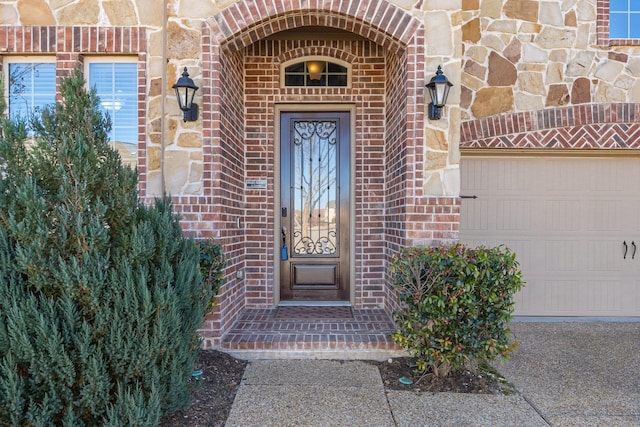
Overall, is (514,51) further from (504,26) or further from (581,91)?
(581,91)

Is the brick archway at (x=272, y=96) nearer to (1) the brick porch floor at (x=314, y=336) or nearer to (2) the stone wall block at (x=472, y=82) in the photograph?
(1) the brick porch floor at (x=314, y=336)

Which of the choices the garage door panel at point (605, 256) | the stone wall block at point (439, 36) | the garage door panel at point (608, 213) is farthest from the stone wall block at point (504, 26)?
the garage door panel at point (605, 256)

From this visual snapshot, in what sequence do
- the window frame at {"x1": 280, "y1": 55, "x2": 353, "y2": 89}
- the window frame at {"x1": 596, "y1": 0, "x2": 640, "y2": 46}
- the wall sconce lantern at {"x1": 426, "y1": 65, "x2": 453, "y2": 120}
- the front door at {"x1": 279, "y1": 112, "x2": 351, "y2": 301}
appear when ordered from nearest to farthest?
1. the wall sconce lantern at {"x1": 426, "y1": 65, "x2": 453, "y2": 120}
2. the window frame at {"x1": 596, "y1": 0, "x2": 640, "y2": 46}
3. the window frame at {"x1": 280, "y1": 55, "x2": 353, "y2": 89}
4. the front door at {"x1": 279, "y1": 112, "x2": 351, "y2": 301}

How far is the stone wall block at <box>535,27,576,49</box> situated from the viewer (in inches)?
171

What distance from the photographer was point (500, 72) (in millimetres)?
4387

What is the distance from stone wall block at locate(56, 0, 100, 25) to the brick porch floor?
10.5ft

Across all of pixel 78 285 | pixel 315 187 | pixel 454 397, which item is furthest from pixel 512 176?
pixel 78 285

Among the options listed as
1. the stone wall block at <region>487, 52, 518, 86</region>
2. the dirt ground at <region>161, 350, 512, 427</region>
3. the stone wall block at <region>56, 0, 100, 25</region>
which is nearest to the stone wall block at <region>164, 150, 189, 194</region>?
the stone wall block at <region>56, 0, 100, 25</region>

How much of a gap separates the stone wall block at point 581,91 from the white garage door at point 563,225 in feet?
2.20

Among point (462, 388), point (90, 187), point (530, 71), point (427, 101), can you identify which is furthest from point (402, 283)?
point (530, 71)

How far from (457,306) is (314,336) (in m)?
1.35

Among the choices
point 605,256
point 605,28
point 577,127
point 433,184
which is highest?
point 605,28

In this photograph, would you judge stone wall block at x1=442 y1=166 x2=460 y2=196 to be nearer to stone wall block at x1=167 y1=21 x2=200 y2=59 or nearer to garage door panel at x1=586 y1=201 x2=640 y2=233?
garage door panel at x1=586 y1=201 x2=640 y2=233

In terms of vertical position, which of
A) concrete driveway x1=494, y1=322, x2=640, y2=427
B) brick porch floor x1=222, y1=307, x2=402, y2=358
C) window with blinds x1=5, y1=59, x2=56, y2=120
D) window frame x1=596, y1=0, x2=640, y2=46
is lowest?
concrete driveway x1=494, y1=322, x2=640, y2=427
